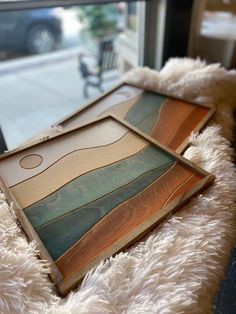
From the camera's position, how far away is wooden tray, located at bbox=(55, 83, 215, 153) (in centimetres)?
75

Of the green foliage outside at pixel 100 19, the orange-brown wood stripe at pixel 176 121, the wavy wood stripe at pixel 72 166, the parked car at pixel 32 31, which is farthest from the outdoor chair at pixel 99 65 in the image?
the wavy wood stripe at pixel 72 166

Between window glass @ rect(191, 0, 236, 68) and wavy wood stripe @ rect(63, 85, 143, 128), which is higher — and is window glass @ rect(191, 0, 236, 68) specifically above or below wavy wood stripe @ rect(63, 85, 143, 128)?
above

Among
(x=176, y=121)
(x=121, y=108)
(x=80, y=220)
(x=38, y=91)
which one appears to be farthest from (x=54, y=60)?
(x=80, y=220)

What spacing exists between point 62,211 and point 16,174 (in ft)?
0.50

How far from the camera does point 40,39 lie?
312cm

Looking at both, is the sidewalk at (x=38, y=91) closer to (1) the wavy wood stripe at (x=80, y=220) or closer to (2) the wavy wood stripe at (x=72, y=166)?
(2) the wavy wood stripe at (x=72, y=166)

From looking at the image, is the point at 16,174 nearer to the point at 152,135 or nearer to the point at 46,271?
the point at 46,271

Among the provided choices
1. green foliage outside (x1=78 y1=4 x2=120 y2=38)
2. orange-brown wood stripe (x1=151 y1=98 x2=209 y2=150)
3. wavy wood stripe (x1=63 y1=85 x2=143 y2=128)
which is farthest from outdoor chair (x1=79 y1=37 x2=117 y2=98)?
orange-brown wood stripe (x1=151 y1=98 x2=209 y2=150)

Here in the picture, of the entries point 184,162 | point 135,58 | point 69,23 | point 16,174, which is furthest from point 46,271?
point 69,23

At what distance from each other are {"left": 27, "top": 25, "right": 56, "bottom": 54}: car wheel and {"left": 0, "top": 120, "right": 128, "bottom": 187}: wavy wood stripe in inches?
105

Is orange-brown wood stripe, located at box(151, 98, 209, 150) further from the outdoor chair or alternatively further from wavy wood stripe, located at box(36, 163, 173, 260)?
the outdoor chair

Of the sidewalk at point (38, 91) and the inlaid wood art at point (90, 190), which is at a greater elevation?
the inlaid wood art at point (90, 190)

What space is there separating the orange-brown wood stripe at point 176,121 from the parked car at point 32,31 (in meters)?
2.19

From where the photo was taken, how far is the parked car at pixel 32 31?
260cm
